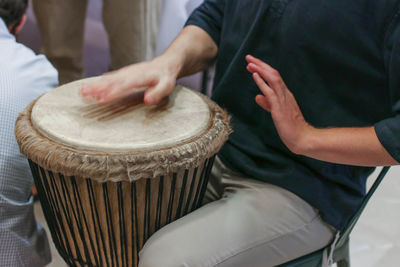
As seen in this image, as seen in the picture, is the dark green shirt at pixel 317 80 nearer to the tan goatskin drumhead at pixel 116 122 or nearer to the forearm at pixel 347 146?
the forearm at pixel 347 146

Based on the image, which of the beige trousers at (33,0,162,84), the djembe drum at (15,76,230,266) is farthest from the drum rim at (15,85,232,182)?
the beige trousers at (33,0,162,84)

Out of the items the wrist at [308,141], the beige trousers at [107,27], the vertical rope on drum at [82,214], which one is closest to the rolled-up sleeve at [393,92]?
the wrist at [308,141]

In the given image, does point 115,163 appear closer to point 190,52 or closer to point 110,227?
point 110,227

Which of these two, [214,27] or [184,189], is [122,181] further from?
[214,27]

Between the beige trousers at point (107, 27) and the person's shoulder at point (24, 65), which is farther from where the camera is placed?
the beige trousers at point (107, 27)

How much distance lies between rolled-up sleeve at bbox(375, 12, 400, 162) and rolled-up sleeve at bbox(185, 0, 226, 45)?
1.55 ft

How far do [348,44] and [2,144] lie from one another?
81 cm

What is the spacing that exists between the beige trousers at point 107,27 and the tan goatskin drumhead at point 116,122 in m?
1.12

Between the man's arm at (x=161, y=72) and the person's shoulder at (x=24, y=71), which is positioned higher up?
the man's arm at (x=161, y=72)

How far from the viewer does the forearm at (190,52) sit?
3.12ft

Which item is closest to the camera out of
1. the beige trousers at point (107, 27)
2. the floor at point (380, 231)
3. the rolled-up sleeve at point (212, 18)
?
the rolled-up sleeve at point (212, 18)

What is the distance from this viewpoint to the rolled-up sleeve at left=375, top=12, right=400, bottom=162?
642 mm

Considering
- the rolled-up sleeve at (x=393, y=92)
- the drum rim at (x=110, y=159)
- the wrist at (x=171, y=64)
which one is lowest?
the drum rim at (x=110, y=159)

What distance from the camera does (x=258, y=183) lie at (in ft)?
2.87
